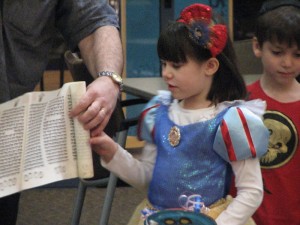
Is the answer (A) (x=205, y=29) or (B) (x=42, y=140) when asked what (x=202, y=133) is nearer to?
(A) (x=205, y=29)

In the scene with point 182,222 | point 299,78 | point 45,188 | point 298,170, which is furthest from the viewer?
point 45,188

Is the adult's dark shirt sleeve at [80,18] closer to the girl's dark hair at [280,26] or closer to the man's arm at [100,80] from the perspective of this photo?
the man's arm at [100,80]

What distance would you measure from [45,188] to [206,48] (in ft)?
9.70

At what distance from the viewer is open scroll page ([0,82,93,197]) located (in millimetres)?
1417

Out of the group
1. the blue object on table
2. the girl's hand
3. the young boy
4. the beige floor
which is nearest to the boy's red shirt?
the young boy

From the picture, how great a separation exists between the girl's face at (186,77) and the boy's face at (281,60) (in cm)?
33

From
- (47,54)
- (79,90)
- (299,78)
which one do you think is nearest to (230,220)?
(79,90)

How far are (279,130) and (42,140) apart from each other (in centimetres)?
83

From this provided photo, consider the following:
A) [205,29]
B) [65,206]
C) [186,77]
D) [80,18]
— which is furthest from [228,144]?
[65,206]

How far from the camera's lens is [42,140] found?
1.44m

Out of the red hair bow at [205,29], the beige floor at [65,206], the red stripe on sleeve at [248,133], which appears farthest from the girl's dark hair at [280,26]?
the beige floor at [65,206]

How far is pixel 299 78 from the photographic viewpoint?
7.32 feet

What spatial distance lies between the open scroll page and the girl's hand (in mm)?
93

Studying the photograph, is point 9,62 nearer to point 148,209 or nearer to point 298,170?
point 148,209
